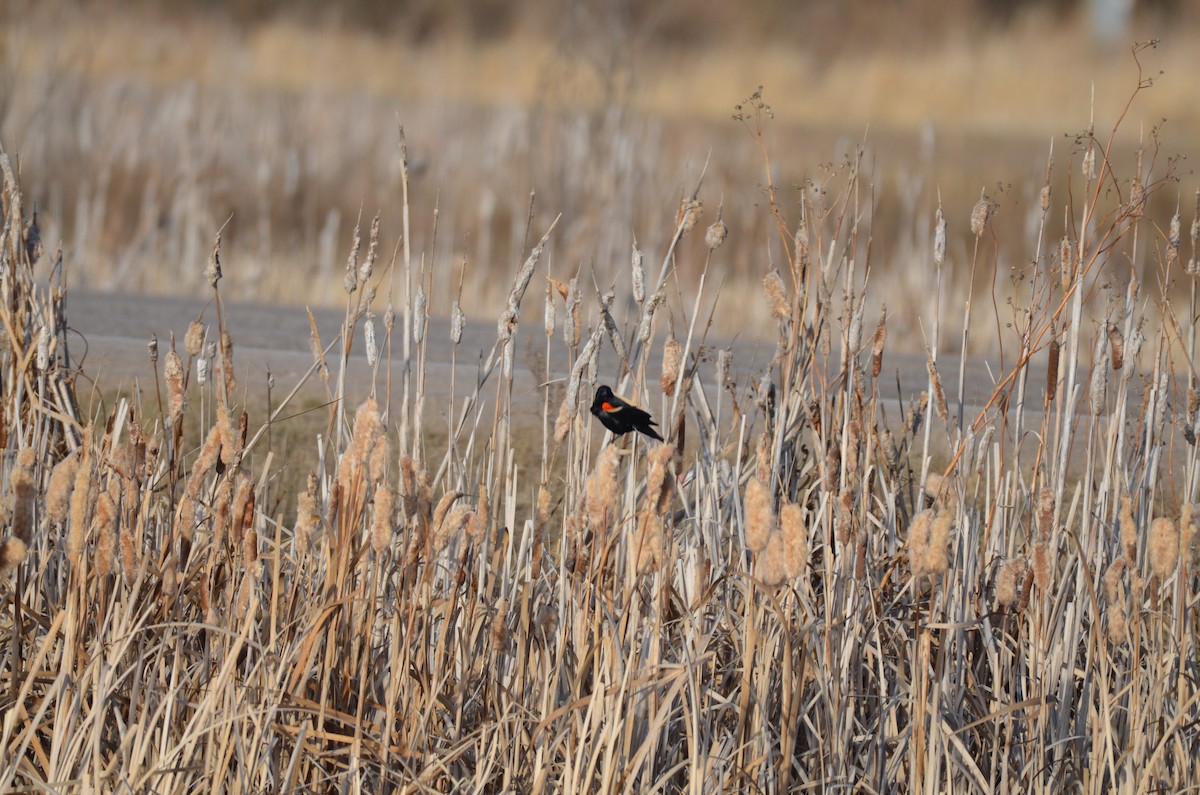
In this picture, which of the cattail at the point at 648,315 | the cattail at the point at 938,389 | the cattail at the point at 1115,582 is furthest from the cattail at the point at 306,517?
the cattail at the point at 1115,582

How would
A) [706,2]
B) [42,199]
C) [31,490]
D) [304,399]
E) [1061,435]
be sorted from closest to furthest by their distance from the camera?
[31,490] → [1061,435] → [304,399] → [42,199] → [706,2]

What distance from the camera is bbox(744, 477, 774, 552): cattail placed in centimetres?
134

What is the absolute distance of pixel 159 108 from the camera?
33.5 ft

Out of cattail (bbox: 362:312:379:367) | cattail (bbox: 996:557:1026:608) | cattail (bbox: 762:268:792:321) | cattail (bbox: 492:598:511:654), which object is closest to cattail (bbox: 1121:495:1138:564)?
cattail (bbox: 996:557:1026:608)

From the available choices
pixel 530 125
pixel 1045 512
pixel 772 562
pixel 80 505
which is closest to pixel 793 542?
pixel 772 562

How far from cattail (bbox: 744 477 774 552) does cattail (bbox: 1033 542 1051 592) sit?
47 cm

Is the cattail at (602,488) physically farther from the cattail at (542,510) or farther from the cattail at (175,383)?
the cattail at (175,383)

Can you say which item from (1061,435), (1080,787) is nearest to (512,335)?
(1061,435)

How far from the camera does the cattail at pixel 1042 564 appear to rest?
64.7 inches

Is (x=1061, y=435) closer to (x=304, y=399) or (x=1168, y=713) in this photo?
(x=1168, y=713)

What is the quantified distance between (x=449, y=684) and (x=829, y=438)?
2.23 feet

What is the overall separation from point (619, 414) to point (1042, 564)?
0.58 metres

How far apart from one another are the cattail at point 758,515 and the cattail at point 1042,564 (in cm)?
47

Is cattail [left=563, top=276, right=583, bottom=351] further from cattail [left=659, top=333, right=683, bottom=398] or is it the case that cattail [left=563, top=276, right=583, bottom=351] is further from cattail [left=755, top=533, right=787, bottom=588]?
cattail [left=755, top=533, right=787, bottom=588]
